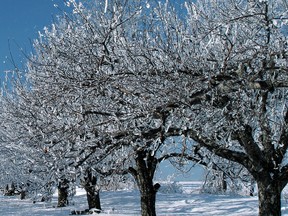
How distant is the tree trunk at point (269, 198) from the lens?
7629 millimetres

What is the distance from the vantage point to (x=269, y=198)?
7.66m

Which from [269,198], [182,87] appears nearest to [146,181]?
[269,198]

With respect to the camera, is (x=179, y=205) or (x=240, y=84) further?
(x=179, y=205)

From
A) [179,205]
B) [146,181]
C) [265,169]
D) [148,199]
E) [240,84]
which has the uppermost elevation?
[240,84]

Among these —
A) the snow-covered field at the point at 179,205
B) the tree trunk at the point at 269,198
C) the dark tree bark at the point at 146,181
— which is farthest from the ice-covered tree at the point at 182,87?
the snow-covered field at the point at 179,205

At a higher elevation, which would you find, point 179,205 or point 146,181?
point 146,181

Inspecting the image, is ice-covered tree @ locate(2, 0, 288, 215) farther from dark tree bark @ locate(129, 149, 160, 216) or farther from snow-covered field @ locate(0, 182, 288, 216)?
snow-covered field @ locate(0, 182, 288, 216)

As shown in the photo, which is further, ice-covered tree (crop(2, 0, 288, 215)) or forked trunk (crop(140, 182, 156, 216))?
forked trunk (crop(140, 182, 156, 216))

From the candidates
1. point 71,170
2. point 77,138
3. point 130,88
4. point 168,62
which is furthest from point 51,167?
point 168,62

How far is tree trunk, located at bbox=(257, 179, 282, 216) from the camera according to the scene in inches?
300

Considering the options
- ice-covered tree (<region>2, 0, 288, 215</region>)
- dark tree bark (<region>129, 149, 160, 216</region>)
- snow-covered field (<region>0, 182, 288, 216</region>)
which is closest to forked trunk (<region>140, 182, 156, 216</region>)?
dark tree bark (<region>129, 149, 160, 216</region>)

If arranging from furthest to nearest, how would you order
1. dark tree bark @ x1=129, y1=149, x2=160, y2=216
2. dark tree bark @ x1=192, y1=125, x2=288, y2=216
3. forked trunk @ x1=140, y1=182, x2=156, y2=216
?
1. forked trunk @ x1=140, y1=182, x2=156, y2=216
2. dark tree bark @ x1=129, y1=149, x2=160, y2=216
3. dark tree bark @ x1=192, y1=125, x2=288, y2=216

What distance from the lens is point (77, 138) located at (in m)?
7.44

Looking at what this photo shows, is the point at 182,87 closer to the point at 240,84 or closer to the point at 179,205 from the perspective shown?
the point at 240,84
